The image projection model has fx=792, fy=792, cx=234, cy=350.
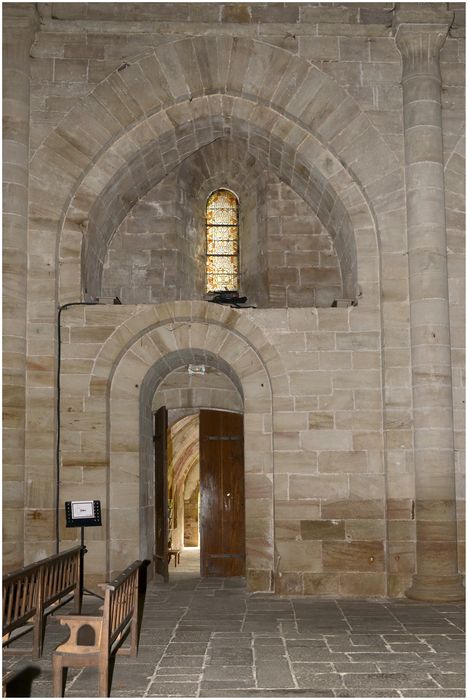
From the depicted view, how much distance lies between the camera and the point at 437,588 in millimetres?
9242

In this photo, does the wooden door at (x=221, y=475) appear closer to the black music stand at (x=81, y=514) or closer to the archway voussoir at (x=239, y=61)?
the black music stand at (x=81, y=514)

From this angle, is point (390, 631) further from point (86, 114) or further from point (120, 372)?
point (86, 114)

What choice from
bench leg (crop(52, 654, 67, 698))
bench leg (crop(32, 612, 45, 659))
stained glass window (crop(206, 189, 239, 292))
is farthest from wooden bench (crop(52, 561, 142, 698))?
stained glass window (crop(206, 189, 239, 292))

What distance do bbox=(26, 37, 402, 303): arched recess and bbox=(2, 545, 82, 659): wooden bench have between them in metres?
3.64

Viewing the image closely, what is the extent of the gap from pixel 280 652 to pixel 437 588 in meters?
3.15

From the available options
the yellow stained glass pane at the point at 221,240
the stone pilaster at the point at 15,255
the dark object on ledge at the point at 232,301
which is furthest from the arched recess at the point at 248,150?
the yellow stained glass pane at the point at 221,240

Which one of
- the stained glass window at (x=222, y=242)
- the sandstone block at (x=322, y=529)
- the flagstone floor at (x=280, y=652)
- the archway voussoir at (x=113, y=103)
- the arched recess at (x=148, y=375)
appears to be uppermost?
the archway voussoir at (x=113, y=103)

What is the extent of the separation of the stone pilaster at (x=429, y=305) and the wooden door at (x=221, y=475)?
3062 mm

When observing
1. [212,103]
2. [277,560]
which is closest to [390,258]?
[212,103]

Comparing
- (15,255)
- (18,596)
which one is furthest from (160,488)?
(18,596)

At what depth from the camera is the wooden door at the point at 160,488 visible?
36.5ft

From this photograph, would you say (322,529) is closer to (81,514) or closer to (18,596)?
(81,514)

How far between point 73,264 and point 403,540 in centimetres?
541

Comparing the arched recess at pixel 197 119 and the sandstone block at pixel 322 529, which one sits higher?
the arched recess at pixel 197 119
